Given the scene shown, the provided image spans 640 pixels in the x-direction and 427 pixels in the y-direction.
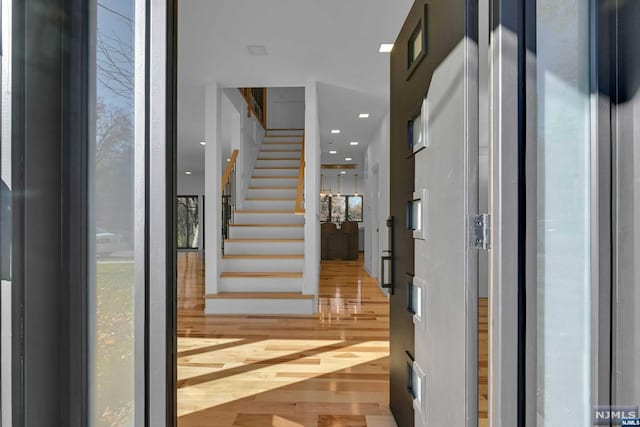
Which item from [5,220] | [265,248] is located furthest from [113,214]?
[265,248]

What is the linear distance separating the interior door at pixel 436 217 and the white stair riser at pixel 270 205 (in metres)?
4.12

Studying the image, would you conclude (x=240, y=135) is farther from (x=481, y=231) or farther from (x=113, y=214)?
(x=481, y=231)

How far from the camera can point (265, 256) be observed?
5027 mm

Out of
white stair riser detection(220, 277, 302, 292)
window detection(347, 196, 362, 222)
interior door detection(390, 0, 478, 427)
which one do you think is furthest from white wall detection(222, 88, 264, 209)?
window detection(347, 196, 362, 222)

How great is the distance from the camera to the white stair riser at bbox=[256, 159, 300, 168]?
712 cm

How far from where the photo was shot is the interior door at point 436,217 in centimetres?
117

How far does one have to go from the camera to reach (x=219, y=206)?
4746 millimetres

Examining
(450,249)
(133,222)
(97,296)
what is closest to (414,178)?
(450,249)

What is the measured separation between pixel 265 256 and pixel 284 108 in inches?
196

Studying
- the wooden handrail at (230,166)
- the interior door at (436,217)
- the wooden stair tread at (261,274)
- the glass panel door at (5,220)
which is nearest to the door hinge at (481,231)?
the interior door at (436,217)

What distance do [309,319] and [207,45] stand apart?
3.00 meters

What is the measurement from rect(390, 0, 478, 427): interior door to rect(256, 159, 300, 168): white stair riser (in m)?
5.17

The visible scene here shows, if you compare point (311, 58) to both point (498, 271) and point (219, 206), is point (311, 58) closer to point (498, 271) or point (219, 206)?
point (219, 206)

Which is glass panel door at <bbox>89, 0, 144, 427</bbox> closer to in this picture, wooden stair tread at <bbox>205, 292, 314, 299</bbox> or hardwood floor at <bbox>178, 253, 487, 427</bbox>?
hardwood floor at <bbox>178, 253, 487, 427</bbox>
